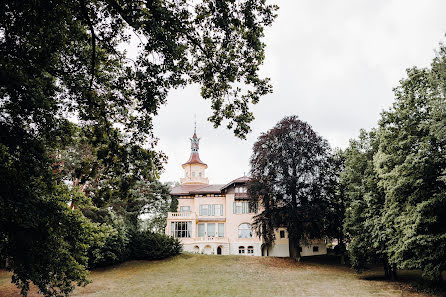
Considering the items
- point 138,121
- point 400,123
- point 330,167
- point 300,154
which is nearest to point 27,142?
point 138,121

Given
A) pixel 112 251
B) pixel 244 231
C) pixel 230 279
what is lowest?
pixel 230 279

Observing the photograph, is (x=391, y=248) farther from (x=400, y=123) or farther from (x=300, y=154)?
(x=300, y=154)

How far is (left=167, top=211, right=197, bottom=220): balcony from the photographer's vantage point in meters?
39.9

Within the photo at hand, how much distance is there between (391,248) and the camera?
18.9 metres

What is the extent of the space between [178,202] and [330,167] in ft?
66.5

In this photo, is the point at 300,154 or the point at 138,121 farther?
the point at 300,154

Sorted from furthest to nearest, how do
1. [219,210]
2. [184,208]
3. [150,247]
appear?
[184,208] < [219,210] < [150,247]

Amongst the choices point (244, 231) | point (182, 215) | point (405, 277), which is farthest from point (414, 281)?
point (182, 215)

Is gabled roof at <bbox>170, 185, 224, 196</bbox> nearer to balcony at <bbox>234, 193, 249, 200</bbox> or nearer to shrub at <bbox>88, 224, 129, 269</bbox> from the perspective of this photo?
balcony at <bbox>234, 193, 249, 200</bbox>

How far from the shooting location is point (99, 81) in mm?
7562

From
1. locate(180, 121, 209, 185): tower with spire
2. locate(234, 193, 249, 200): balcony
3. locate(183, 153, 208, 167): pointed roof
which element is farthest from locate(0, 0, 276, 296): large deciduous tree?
locate(183, 153, 208, 167): pointed roof

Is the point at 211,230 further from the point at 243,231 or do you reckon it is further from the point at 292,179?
the point at 292,179

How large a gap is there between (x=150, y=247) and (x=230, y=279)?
420 inches

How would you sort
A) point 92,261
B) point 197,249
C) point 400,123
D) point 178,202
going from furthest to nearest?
1. point 178,202
2. point 197,249
3. point 92,261
4. point 400,123
